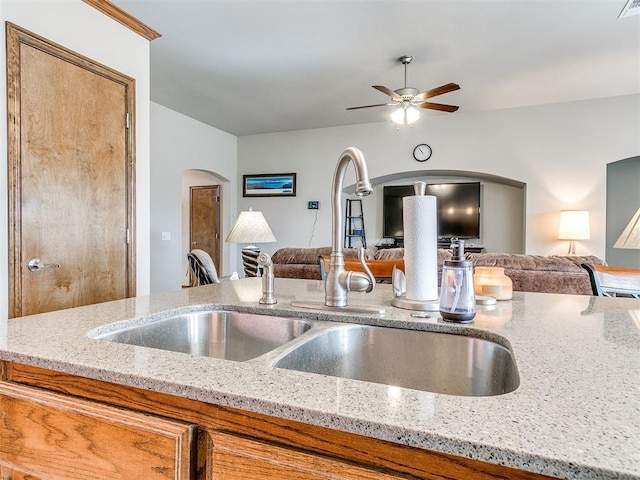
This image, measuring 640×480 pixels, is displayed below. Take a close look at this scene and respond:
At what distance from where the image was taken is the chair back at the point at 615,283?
151 cm

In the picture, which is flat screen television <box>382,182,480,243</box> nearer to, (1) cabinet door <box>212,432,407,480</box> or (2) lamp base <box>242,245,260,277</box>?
(2) lamp base <box>242,245,260,277</box>

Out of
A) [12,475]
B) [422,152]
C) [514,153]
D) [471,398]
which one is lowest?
[12,475]

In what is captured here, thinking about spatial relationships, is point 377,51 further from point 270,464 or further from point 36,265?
point 270,464

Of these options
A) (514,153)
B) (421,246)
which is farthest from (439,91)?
(421,246)

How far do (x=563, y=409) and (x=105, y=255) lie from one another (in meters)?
2.55

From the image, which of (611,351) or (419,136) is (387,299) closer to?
(611,351)

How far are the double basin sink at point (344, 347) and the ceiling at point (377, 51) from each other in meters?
2.60

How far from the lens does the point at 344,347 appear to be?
98 centimetres

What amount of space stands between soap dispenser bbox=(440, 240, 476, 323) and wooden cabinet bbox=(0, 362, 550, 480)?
517 mm

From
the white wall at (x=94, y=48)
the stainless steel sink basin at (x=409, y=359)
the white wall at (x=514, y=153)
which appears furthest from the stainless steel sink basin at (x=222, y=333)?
the white wall at (x=514, y=153)

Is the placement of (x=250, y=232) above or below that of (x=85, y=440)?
above

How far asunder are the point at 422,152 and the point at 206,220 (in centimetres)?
398

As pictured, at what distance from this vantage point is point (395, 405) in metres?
0.50

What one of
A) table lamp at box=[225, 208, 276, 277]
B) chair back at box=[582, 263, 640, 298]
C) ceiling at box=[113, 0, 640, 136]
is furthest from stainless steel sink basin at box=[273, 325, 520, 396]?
table lamp at box=[225, 208, 276, 277]
